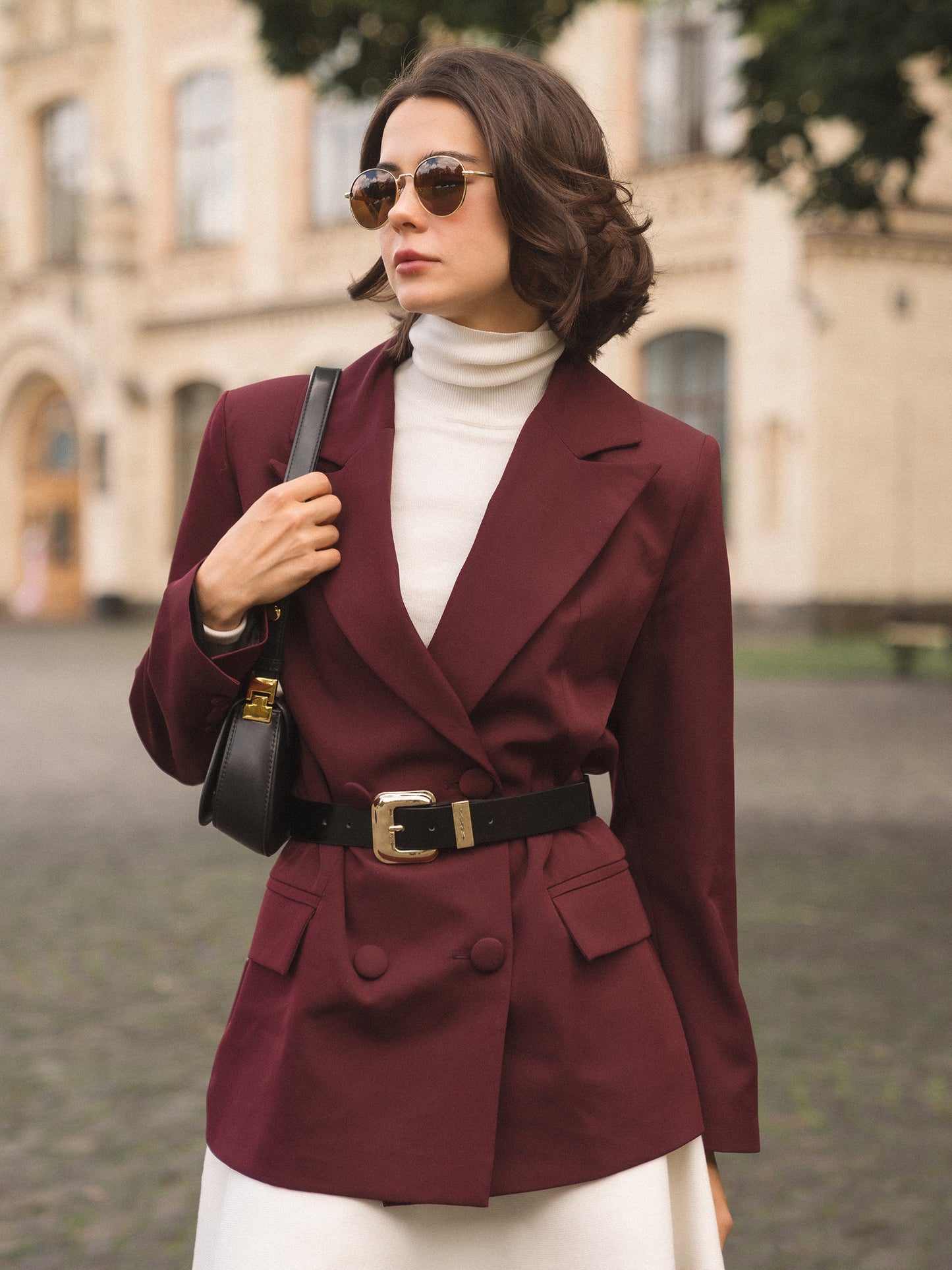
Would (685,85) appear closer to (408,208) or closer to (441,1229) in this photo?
(408,208)

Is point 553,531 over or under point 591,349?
under

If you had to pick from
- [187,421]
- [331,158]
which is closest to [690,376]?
[331,158]

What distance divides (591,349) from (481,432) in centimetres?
19

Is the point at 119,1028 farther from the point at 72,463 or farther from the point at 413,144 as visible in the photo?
the point at 72,463

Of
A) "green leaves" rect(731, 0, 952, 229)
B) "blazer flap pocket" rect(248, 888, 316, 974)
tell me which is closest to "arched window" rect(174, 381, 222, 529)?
"green leaves" rect(731, 0, 952, 229)

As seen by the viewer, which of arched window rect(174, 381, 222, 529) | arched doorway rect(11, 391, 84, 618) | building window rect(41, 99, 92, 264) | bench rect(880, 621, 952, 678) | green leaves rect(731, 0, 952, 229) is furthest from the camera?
arched doorway rect(11, 391, 84, 618)

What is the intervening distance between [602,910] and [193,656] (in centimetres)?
52

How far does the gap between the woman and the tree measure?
7.69m

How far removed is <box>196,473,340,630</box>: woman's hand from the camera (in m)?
1.70

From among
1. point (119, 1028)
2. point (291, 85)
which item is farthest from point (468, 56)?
point (291, 85)

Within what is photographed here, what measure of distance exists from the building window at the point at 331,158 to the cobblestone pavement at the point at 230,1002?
20.2 m

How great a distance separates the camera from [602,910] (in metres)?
1.75

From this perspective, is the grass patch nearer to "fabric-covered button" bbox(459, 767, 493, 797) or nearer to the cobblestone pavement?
the cobblestone pavement

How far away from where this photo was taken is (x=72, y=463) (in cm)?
3275
